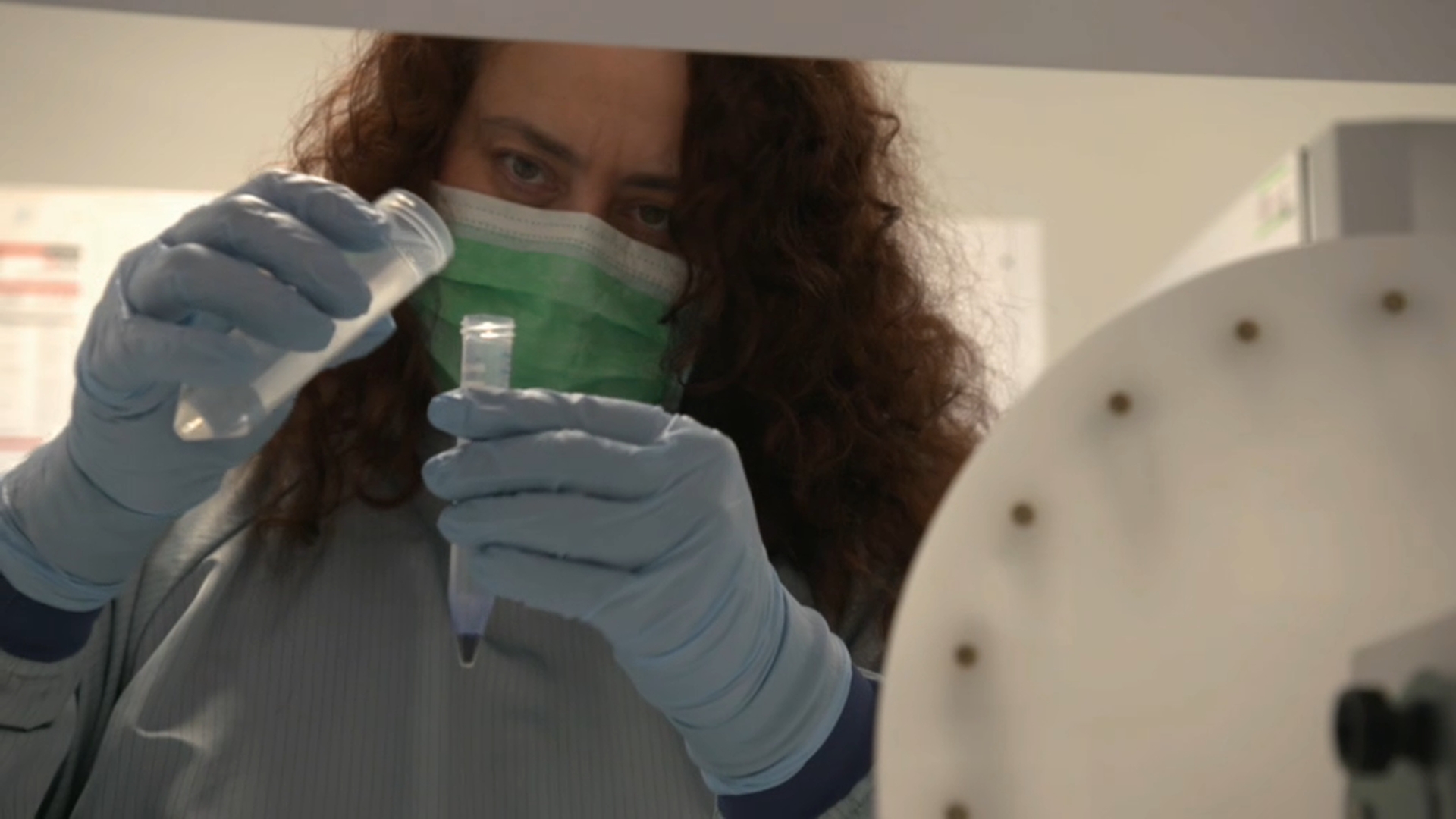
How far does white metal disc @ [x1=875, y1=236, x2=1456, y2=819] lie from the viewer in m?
0.46

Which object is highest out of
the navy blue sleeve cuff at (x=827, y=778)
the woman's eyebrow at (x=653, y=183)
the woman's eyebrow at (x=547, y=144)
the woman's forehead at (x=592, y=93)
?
the woman's forehead at (x=592, y=93)

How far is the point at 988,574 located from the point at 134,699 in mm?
761

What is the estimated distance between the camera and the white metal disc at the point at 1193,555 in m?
0.46

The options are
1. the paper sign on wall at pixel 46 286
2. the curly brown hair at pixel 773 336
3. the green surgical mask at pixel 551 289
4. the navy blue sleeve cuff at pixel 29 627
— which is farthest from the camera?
the paper sign on wall at pixel 46 286

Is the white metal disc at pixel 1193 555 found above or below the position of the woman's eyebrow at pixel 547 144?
below

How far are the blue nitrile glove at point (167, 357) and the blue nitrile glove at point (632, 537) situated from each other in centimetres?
11

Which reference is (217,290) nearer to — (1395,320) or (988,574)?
(988,574)

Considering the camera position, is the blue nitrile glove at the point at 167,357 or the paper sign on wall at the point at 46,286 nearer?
the blue nitrile glove at the point at 167,357


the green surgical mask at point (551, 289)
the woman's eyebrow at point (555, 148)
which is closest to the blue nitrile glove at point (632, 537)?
the green surgical mask at point (551, 289)

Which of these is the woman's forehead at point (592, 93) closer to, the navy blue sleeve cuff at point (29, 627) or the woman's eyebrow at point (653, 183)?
the woman's eyebrow at point (653, 183)

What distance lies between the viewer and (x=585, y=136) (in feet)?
3.50

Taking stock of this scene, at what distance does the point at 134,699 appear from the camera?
991mm

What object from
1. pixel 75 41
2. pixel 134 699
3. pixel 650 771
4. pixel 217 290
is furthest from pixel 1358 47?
pixel 75 41

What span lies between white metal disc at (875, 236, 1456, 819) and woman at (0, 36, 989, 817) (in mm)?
286
